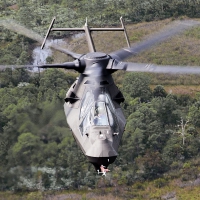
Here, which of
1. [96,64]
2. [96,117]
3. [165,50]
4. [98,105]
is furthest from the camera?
[165,50]

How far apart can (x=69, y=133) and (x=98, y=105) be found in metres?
6.45

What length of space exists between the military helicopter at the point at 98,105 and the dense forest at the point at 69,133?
300 centimetres

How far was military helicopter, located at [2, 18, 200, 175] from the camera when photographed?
17750 millimetres

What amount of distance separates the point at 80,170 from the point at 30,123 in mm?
10741

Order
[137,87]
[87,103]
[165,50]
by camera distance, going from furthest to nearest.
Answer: [165,50] < [137,87] < [87,103]

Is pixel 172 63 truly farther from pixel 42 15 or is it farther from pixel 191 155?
pixel 42 15

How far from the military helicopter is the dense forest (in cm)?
300

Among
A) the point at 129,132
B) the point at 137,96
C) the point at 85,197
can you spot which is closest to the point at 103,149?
the point at 85,197

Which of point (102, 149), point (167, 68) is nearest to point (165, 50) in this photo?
point (167, 68)

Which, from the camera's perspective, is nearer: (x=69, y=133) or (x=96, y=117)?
(x=96, y=117)

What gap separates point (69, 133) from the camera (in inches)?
982

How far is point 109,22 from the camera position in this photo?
198 feet

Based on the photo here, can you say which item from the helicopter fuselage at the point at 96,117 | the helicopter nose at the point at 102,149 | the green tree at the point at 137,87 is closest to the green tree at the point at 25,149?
the helicopter fuselage at the point at 96,117

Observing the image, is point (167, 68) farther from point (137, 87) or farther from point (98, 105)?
point (137, 87)
